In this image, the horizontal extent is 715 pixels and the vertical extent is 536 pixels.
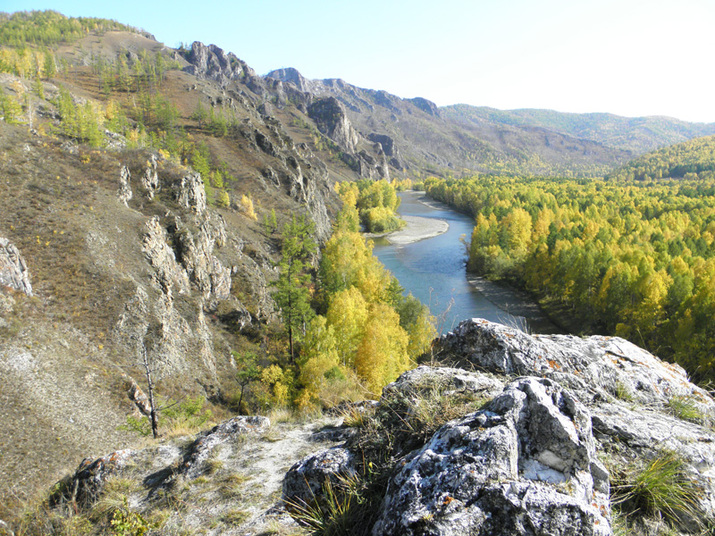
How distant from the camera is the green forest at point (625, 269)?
33406 mm

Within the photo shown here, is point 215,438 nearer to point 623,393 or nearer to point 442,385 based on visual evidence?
point 442,385

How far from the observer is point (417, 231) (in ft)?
345

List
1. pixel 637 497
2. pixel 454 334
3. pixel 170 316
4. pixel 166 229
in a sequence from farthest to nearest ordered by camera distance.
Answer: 1. pixel 166 229
2. pixel 170 316
3. pixel 454 334
4. pixel 637 497

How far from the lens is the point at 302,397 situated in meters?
26.4

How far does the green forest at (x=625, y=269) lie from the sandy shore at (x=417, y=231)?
62.1 ft


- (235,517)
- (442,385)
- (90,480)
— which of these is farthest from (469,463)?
(90,480)

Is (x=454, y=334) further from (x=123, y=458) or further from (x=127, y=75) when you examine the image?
(x=127, y=75)

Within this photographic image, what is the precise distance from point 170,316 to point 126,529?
28.9 meters

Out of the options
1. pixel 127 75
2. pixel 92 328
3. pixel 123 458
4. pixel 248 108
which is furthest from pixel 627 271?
pixel 127 75

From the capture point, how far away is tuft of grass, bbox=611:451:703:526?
4.07 metres

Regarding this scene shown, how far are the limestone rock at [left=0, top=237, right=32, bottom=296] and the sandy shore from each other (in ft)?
252

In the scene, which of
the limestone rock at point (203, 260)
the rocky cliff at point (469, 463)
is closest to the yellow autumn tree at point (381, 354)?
the limestone rock at point (203, 260)

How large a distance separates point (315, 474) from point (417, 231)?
10273 cm

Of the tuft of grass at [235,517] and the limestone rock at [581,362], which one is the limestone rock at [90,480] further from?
the limestone rock at [581,362]
